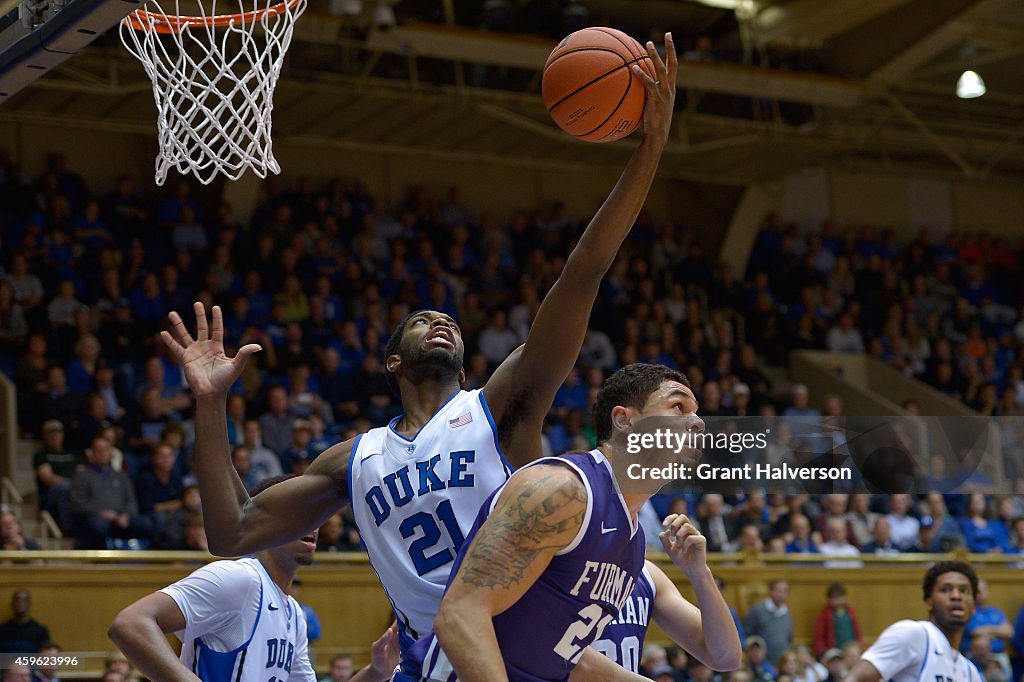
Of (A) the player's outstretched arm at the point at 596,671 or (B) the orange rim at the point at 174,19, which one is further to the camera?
(B) the orange rim at the point at 174,19

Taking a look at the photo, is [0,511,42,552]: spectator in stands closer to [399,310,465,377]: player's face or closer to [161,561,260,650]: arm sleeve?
[161,561,260,650]: arm sleeve

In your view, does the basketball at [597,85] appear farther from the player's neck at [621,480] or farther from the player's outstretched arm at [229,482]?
the player's outstretched arm at [229,482]

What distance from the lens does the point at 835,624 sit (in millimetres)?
11359

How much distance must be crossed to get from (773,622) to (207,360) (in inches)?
313

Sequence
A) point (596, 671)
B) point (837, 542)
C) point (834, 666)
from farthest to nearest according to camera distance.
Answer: point (837, 542) → point (834, 666) → point (596, 671)

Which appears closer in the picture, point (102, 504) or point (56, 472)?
point (102, 504)

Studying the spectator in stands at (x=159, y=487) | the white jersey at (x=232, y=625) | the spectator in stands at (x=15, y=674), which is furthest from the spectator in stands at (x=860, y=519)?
the white jersey at (x=232, y=625)

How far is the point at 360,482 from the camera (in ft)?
13.0

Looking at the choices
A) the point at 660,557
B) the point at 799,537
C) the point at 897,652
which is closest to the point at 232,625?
the point at 897,652

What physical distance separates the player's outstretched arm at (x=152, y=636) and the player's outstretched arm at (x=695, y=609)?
5.42ft

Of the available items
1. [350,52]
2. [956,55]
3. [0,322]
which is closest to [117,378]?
[0,322]

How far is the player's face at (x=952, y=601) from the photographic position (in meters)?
6.29

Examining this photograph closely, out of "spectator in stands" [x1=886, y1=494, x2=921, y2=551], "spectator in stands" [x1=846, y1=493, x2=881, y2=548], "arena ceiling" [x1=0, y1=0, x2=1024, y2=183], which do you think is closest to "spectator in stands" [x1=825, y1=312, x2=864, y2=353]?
"arena ceiling" [x1=0, y1=0, x2=1024, y2=183]

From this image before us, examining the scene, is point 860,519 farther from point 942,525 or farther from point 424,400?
point 424,400
